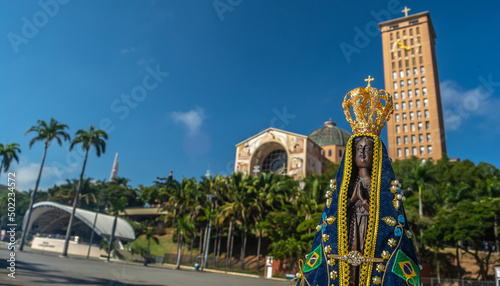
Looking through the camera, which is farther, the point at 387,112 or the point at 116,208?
the point at 116,208

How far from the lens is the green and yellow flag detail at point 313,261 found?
6003 millimetres

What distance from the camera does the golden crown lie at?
6.50 meters

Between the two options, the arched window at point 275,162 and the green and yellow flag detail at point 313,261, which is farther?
the arched window at point 275,162

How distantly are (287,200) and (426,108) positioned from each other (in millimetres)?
47520

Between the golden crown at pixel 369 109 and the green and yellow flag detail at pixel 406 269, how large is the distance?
2.27m

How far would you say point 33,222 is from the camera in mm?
50156

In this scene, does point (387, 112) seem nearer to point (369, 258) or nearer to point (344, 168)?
point (344, 168)

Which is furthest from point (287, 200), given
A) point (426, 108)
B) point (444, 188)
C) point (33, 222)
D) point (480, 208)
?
point (426, 108)

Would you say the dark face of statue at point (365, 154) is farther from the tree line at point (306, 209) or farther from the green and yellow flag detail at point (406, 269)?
the tree line at point (306, 209)

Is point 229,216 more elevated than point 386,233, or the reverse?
point 229,216

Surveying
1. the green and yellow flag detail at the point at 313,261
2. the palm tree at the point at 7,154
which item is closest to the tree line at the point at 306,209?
the palm tree at the point at 7,154

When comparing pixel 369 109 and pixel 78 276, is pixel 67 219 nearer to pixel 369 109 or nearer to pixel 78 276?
pixel 78 276

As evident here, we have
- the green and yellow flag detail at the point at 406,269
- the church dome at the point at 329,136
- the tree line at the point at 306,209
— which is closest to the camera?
the green and yellow flag detail at the point at 406,269

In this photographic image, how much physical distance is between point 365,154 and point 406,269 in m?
2.03
